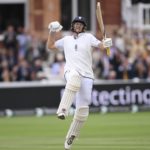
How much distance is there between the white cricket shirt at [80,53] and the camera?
45.1 ft

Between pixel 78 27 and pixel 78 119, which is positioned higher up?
pixel 78 27

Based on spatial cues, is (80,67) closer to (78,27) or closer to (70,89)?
(70,89)

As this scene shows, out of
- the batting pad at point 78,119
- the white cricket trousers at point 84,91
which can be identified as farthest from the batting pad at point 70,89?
the batting pad at point 78,119

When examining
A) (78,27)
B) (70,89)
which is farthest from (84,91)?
(78,27)

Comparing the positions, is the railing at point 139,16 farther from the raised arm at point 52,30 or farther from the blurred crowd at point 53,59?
the raised arm at point 52,30

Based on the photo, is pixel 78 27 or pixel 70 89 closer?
pixel 70 89

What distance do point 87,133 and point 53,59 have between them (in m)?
8.01

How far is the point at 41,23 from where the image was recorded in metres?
29.0

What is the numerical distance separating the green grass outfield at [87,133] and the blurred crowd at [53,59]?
2.12m

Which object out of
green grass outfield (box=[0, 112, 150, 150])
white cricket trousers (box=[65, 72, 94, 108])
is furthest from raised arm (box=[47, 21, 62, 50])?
green grass outfield (box=[0, 112, 150, 150])

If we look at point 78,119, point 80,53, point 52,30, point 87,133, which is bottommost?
point 87,133

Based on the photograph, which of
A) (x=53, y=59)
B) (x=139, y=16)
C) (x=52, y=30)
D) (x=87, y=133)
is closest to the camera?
(x=52, y=30)

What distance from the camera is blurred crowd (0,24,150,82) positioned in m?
24.1

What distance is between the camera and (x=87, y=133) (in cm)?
1755
